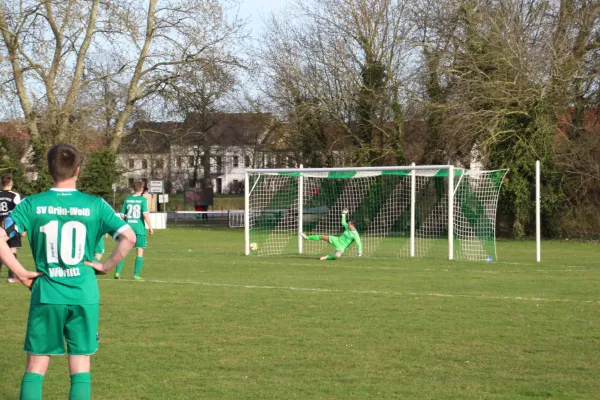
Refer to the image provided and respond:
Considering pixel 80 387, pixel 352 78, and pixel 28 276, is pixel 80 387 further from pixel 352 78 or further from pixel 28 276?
pixel 352 78

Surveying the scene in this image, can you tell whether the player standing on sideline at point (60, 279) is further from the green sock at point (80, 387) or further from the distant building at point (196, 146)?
the distant building at point (196, 146)

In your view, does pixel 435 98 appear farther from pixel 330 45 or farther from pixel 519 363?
pixel 519 363

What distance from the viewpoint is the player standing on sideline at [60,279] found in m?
5.10

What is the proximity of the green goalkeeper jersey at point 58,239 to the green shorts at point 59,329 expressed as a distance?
52mm

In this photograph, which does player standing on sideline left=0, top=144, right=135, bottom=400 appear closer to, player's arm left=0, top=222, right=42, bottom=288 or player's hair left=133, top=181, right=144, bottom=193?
player's arm left=0, top=222, right=42, bottom=288

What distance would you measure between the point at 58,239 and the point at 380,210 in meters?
29.8

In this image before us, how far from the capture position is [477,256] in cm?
2297

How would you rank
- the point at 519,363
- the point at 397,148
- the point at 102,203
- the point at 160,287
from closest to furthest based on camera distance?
the point at 102,203
the point at 519,363
the point at 160,287
the point at 397,148

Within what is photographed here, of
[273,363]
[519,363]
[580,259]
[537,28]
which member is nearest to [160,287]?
[273,363]

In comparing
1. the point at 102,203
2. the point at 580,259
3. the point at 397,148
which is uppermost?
the point at 397,148

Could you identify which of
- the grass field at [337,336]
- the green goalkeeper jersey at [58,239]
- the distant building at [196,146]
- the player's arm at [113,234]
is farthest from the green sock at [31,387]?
the distant building at [196,146]

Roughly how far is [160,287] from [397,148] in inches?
991

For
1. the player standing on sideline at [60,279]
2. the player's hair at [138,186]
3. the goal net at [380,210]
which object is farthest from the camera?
the goal net at [380,210]

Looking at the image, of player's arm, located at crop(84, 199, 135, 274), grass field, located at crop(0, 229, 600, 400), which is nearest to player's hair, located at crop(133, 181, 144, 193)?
grass field, located at crop(0, 229, 600, 400)
